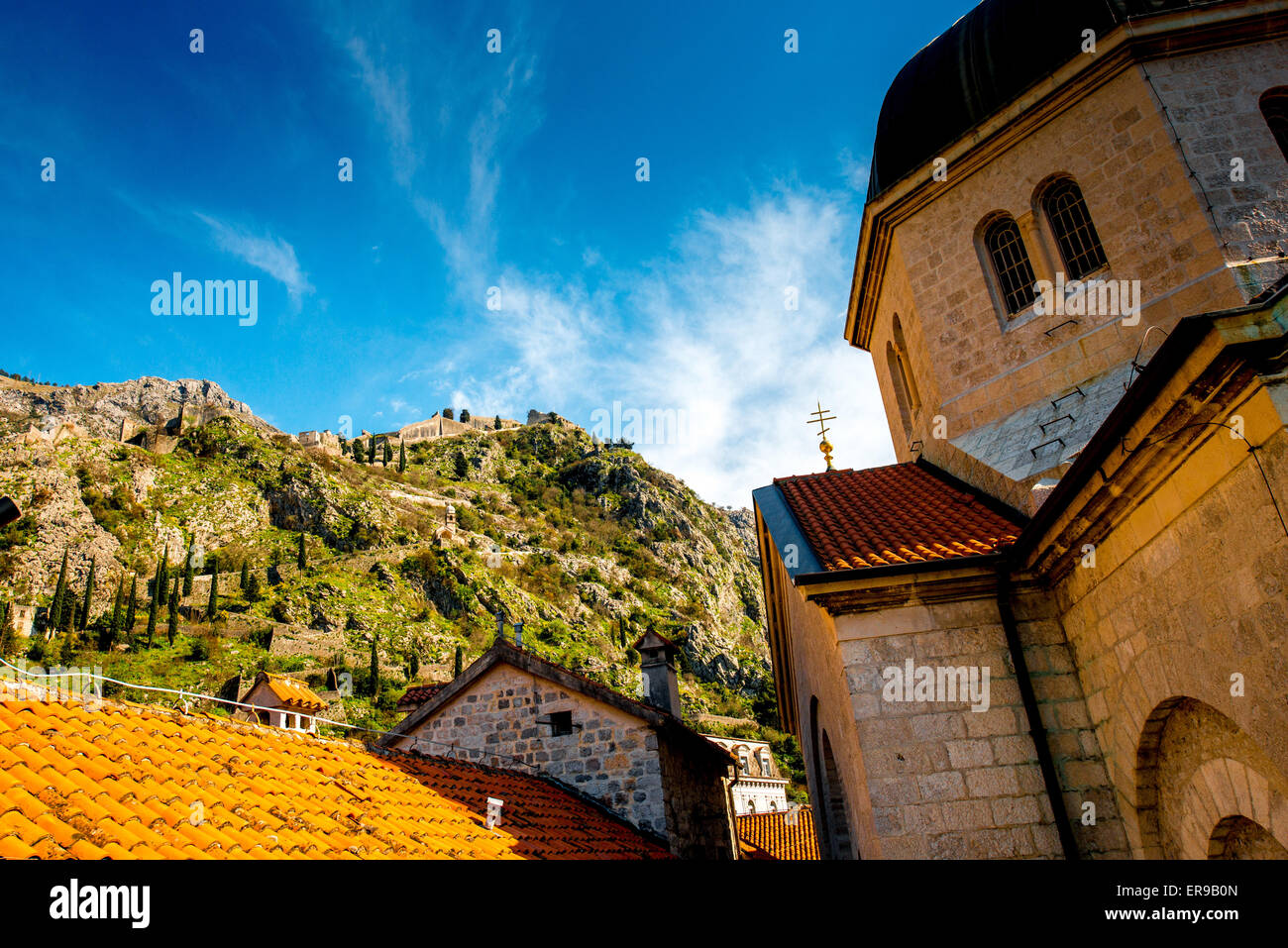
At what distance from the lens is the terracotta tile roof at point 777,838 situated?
64.8 ft

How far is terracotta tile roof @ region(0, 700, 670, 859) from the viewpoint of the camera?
15.8 feet

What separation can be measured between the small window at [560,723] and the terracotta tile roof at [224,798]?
91.8 inches

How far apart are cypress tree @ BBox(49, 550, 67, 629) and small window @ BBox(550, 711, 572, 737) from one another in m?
53.2

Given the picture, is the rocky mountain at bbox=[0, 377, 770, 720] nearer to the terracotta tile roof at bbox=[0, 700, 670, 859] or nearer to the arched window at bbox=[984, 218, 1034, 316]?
the terracotta tile roof at bbox=[0, 700, 670, 859]

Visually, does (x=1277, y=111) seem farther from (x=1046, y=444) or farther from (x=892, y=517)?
(x=892, y=517)

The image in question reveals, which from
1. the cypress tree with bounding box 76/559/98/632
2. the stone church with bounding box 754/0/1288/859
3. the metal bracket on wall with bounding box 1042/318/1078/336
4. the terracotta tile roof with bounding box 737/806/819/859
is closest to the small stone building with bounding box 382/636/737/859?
the stone church with bounding box 754/0/1288/859

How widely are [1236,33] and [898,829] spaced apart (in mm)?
9323

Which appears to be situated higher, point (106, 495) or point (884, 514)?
point (106, 495)

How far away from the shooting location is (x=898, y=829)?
6035mm

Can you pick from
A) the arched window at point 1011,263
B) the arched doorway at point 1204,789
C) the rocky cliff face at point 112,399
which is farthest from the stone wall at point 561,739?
the rocky cliff face at point 112,399

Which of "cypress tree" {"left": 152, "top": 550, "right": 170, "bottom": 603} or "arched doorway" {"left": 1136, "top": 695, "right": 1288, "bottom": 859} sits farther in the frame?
"cypress tree" {"left": 152, "top": 550, "right": 170, "bottom": 603}
